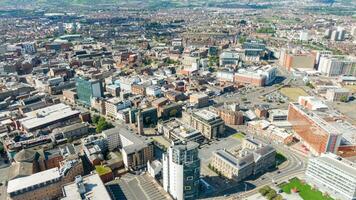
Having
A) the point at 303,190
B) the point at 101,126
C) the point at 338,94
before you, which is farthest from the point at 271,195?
the point at 338,94

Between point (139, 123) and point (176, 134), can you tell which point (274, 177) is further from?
point (139, 123)

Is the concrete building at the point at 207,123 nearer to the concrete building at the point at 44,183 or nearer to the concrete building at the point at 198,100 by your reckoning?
the concrete building at the point at 198,100

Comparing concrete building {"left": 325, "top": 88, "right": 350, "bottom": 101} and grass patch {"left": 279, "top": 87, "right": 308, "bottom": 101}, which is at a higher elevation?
concrete building {"left": 325, "top": 88, "right": 350, "bottom": 101}

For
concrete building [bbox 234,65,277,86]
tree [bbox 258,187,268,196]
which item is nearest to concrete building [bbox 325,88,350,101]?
concrete building [bbox 234,65,277,86]

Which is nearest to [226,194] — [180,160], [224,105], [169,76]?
[180,160]

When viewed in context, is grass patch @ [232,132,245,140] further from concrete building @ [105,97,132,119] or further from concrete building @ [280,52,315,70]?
concrete building @ [280,52,315,70]

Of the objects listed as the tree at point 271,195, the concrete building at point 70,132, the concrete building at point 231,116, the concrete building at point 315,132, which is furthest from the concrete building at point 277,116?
the concrete building at point 70,132
